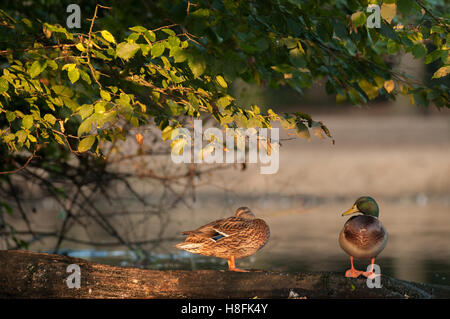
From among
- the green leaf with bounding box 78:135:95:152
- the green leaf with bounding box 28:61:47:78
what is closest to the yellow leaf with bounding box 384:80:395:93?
the green leaf with bounding box 78:135:95:152

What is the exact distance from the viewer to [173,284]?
18.2 feet

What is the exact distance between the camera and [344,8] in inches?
301

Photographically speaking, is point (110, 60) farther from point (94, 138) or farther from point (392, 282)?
point (392, 282)

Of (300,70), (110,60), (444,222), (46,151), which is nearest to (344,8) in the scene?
(300,70)

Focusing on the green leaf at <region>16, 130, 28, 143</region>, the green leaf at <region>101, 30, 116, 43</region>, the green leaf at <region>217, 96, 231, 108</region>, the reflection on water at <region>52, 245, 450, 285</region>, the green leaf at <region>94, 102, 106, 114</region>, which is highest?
the green leaf at <region>101, 30, 116, 43</region>

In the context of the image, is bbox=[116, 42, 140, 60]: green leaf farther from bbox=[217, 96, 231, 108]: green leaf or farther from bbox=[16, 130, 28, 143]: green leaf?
bbox=[16, 130, 28, 143]: green leaf

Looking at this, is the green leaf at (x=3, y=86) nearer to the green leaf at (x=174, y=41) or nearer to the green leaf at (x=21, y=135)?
the green leaf at (x=21, y=135)

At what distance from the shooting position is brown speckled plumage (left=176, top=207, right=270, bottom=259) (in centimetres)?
568

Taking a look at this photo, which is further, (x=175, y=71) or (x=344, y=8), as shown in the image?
(x=344, y=8)

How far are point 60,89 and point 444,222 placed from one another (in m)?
9.21

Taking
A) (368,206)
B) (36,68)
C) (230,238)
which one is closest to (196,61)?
(36,68)

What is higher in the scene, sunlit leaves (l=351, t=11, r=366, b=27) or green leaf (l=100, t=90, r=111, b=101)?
sunlit leaves (l=351, t=11, r=366, b=27)

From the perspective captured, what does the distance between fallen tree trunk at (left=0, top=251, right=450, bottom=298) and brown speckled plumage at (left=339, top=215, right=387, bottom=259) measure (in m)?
0.22

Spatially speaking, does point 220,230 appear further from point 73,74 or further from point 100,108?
point 73,74
